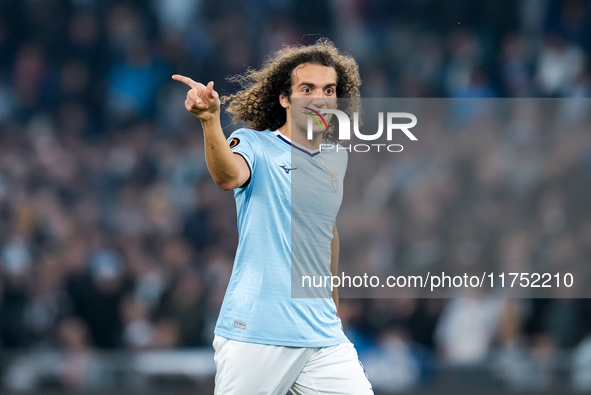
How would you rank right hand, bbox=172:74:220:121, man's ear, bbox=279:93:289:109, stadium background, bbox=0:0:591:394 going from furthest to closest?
1. stadium background, bbox=0:0:591:394
2. man's ear, bbox=279:93:289:109
3. right hand, bbox=172:74:220:121

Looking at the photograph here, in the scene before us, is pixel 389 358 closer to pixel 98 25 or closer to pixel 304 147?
pixel 304 147

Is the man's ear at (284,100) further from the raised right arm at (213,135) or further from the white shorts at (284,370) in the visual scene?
the white shorts at (284,370)

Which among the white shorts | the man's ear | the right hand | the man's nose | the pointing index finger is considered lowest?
the white shorts

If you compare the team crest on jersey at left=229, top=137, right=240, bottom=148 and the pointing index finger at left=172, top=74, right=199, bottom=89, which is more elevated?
the pointing index finger at left=172, top=74, right=199, bottom=89

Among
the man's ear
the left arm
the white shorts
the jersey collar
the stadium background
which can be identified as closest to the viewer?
the white shorts

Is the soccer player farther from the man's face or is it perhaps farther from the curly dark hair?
the curly dark hair

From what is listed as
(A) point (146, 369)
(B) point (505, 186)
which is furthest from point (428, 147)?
(A) point (146, 369)

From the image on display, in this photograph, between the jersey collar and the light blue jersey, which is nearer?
the light blue jersey

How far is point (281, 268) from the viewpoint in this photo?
3.87 meters

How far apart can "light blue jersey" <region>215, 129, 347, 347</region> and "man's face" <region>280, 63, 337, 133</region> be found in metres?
0.18

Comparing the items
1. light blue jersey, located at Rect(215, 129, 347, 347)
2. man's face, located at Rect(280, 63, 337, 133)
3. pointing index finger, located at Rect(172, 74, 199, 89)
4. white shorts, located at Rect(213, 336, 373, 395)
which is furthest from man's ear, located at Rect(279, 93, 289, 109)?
white shorts, located at Rect(213, 336, 373, 395)

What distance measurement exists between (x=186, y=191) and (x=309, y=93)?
18.9 feet

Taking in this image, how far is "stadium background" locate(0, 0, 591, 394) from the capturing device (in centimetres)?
744

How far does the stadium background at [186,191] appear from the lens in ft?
24.4
